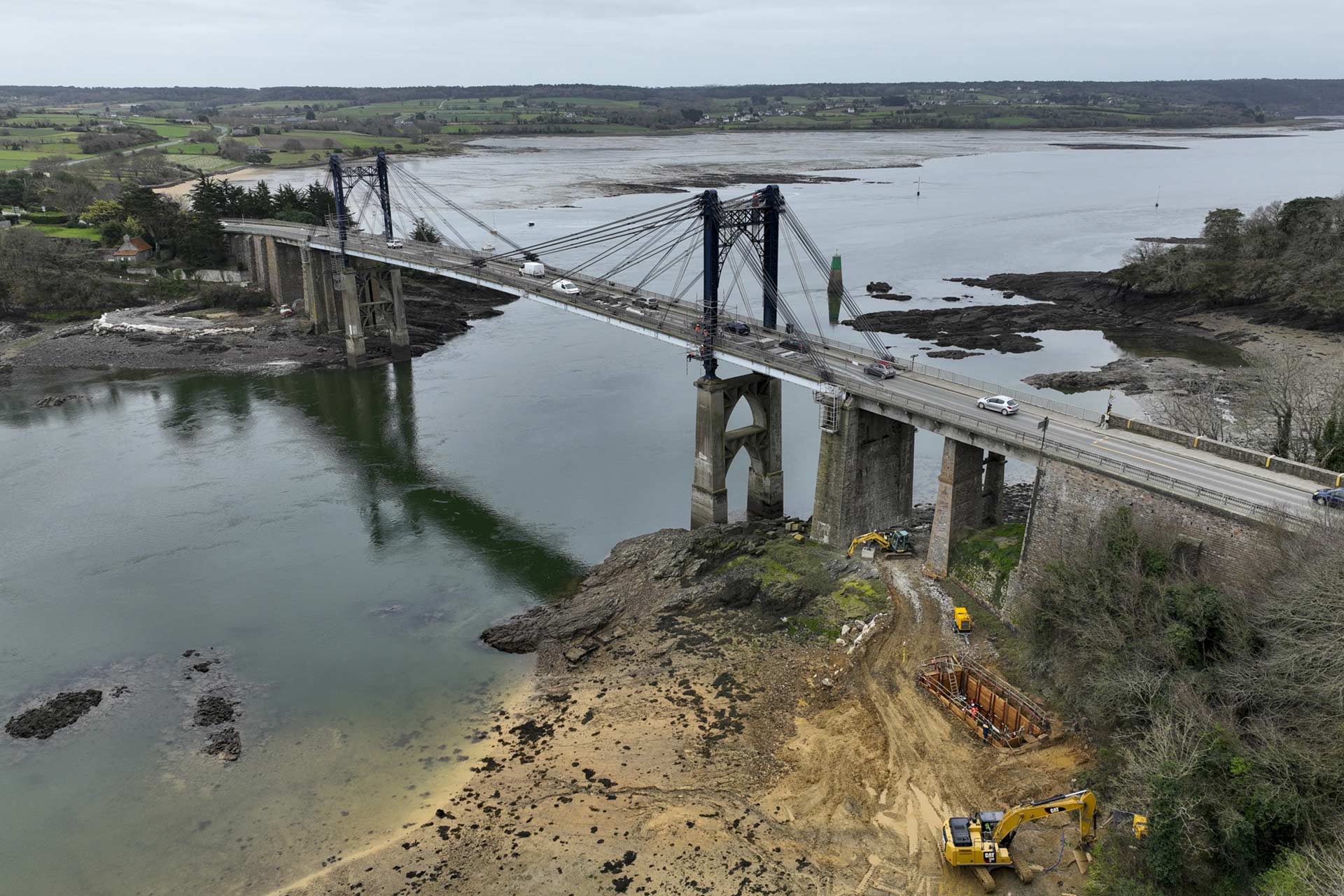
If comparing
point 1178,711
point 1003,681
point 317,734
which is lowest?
point 317,734

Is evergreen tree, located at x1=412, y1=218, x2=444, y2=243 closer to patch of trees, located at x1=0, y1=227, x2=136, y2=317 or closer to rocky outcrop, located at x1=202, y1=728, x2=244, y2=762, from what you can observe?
patch of trees, located at x1=0, y1=227, x2=136, y2=317

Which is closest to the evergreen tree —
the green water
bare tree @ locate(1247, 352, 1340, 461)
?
the green water

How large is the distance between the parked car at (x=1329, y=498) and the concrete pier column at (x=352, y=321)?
64583 millimetres

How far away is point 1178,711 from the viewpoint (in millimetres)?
23109

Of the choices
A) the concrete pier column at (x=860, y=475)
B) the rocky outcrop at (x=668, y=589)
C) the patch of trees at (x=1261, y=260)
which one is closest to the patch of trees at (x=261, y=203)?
the rocky outcrop at (x=668, y=589)

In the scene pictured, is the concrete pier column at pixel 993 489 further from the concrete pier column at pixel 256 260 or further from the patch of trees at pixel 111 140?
the patch of trees at pixel 111 140

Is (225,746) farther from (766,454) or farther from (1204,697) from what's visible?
(1204,697)

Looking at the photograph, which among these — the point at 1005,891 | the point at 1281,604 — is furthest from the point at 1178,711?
the point at 1005,891

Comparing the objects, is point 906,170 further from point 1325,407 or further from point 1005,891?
point 1005,891

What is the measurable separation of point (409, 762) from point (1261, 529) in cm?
2648

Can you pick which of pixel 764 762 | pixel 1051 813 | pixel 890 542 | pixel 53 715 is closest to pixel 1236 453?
pixel 890 542

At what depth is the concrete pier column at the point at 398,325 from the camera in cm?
7569

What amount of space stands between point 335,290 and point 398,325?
29.3 feet

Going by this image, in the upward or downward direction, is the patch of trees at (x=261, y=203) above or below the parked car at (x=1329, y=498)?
above
